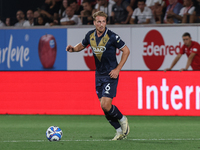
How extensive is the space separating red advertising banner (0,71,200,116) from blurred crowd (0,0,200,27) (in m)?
5.01

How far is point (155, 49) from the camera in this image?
55.6 feet

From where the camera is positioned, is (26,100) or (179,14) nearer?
(26,100)

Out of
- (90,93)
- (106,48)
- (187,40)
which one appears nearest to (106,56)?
(106,48)

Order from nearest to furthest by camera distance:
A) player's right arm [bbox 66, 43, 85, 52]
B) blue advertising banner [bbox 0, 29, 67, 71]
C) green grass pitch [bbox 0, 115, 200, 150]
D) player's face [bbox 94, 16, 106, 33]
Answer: green grass pitch [bbox 0, 115, 200, 150], player's face [bbox 94, 16, 106, 33], player's right arm [bbox 66, 43, 85, 52], blue advertising banner [bbox 0, 29, 67, 71]

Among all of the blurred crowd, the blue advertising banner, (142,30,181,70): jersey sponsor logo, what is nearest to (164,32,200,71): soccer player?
the blurred crowd

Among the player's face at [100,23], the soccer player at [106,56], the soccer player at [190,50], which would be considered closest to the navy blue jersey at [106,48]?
the soccer player at [106,56]

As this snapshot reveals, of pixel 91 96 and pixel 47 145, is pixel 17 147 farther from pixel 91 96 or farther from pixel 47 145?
pixel 91 96

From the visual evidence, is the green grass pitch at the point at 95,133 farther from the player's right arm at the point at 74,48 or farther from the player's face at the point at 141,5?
the player's face at the point at 141,5

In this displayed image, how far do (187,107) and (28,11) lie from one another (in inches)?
346

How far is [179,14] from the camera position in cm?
1577

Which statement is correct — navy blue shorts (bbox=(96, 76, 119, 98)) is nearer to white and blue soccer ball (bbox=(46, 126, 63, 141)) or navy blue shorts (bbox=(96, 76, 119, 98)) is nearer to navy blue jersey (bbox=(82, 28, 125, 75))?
navy blue jersey (bbox=(82, 28, 125, 75))

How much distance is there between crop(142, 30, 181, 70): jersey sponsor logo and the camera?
16.7 meters

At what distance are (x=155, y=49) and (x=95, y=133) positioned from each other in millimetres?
9680

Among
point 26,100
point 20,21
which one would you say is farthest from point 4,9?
point 26,100
